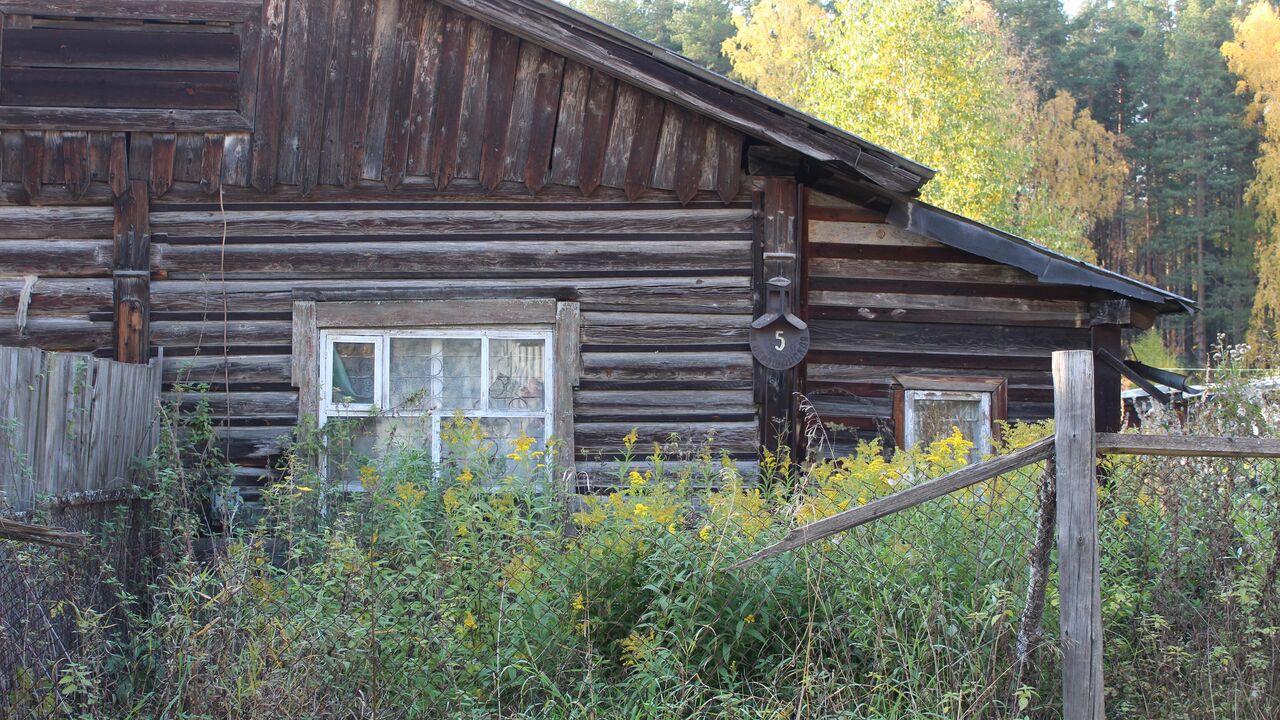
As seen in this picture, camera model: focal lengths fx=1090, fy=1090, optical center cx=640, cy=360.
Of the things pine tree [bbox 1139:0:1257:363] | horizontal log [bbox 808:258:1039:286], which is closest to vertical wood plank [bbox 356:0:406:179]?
horizontal log [bbox 808:258:1039:286]

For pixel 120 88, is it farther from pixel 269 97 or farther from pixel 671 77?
pixel 671 77

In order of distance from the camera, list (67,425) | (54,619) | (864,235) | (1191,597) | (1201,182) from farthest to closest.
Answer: (1201,182) → (864,235) → (67,425) → (54,619) → (1191,597)

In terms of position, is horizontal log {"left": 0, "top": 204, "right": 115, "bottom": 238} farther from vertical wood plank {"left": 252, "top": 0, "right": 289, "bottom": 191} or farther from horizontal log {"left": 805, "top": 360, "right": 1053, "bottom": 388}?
horizontal log {"left": 805, "top": 360, "right": 1053, "bottom": 388}

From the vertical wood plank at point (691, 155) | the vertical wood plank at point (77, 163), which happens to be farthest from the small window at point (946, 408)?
the vertical wood plank at point (77, 163)

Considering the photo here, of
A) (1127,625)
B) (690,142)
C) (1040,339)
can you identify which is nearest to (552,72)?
(690,142)

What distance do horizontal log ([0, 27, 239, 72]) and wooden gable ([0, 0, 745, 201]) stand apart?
2 centimetres

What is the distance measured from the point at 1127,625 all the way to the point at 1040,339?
4.37 meters

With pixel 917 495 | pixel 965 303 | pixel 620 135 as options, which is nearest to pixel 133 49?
pixel 620 135

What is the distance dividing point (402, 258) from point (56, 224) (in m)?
2.70

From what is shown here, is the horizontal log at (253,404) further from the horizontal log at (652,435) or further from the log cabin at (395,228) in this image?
the horizontal log at (652,435)

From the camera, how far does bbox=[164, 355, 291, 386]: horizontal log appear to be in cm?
841

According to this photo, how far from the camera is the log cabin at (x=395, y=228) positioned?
840cm

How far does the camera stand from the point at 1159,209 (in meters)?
43.1

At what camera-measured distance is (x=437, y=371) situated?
8.46 metres
